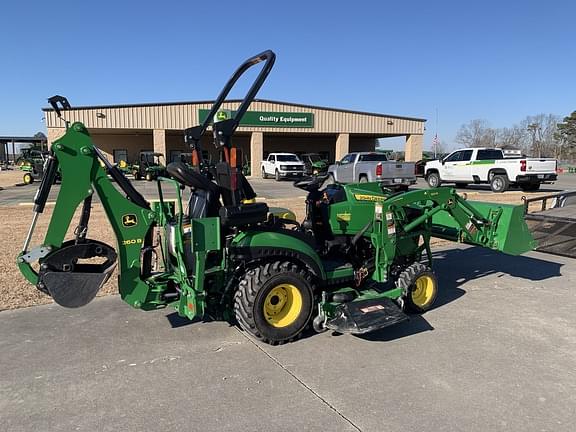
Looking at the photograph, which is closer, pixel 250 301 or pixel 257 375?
pixel 257 375

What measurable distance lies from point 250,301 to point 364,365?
1.07m

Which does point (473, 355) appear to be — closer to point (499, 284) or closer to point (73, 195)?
point (499, 284)

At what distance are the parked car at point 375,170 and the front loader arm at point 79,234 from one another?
14.7 meters

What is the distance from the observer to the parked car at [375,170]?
19.6 m

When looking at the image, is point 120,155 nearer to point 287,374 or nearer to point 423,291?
point 423,291

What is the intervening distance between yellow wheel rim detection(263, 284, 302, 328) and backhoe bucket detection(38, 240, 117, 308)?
142 cm

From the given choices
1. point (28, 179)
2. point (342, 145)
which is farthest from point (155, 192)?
point (342, 145)

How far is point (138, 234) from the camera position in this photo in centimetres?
381

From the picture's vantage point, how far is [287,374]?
11.5ft

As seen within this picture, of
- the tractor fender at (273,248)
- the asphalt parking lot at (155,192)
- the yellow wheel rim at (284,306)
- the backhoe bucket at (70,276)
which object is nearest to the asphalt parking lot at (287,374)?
the yellow wheel rim at (284,306)

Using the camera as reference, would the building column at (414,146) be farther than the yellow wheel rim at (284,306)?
Yes

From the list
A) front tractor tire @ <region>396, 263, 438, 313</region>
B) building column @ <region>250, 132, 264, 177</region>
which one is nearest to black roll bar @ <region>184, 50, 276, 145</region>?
front tractor tire @ <region>396, 263, 438, 313</region>

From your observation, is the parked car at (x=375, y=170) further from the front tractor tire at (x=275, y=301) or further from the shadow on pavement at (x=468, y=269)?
the front tractor tire at (x=275, y=301)

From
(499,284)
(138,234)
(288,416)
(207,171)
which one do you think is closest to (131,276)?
(138,234)
